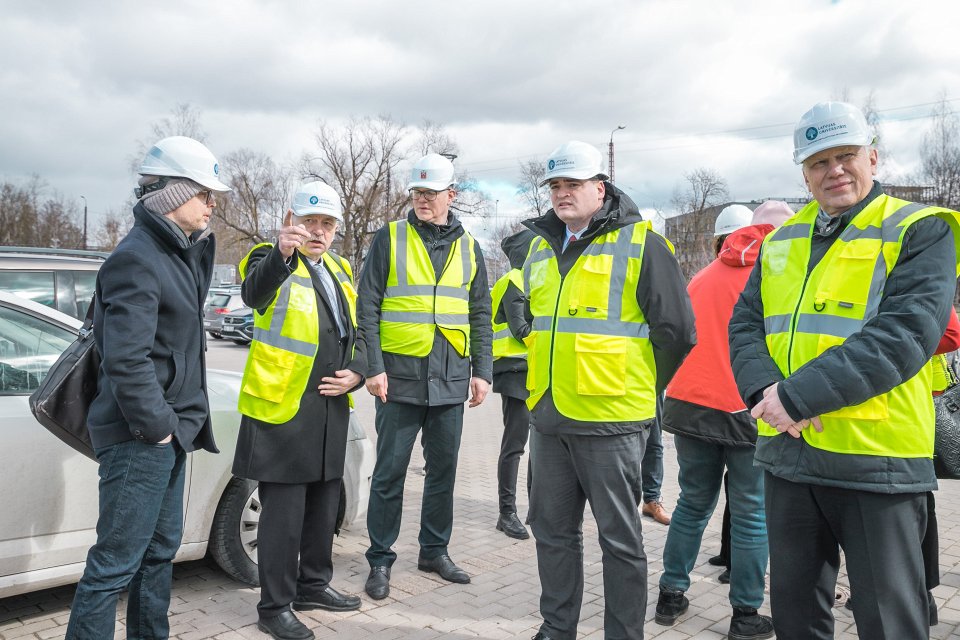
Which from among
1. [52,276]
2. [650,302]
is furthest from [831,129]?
[52,276]

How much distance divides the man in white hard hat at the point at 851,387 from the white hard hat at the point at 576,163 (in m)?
0.84

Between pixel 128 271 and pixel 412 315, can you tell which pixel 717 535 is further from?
pixel 128 271

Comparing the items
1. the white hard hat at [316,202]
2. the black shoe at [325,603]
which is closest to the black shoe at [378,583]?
the black shoe at [325,603]

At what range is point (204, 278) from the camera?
314 centimetres

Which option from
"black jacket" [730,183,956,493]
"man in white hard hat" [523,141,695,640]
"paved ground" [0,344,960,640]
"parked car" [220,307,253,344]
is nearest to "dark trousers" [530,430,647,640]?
"man in white hard hat" [523,141,695,640]

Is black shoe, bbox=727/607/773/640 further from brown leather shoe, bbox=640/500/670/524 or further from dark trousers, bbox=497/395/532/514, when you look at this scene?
dark trousers, bbox=497/395/532/514

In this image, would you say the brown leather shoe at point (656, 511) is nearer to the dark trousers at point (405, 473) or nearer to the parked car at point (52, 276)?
the dark trousers at point (405, 473)

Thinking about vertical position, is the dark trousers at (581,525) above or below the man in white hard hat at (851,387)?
below

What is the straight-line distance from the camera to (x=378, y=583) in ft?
13.0

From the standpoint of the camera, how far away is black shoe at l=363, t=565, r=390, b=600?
3926 millimetres

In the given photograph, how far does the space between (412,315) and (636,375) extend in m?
1.51

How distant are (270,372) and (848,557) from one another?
8.00 ft

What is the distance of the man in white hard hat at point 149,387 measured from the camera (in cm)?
265

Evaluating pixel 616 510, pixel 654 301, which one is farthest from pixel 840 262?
pixel 616 510
